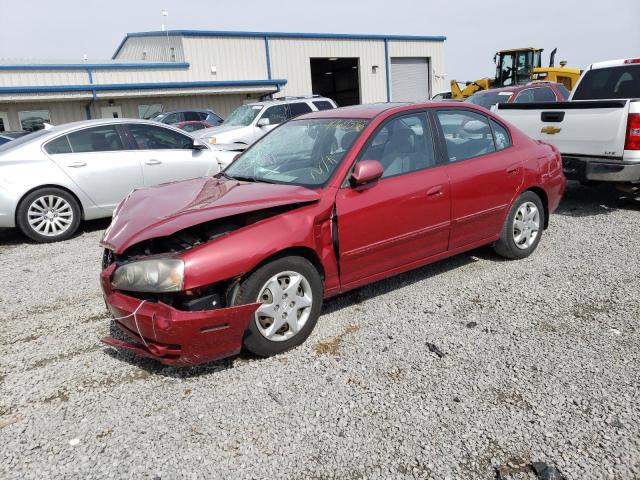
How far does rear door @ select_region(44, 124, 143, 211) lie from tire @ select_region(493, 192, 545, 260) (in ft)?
16.6

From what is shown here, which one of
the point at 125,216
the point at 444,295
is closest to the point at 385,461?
the point at 444,295

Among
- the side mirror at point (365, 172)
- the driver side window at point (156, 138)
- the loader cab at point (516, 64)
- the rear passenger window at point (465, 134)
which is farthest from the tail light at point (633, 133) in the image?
the loader cab at point (516, 64)

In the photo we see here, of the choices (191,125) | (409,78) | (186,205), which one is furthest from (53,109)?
(186,205)

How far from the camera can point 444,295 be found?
470 centimetres

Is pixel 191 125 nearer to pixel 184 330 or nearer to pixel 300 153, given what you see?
pixel 300 153

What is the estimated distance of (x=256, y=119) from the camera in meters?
12.9

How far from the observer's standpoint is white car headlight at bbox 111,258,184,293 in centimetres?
323

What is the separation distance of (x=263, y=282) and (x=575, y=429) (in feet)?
6.48

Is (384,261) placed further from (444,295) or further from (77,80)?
(77,80)

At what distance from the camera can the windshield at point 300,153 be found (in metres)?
4.18

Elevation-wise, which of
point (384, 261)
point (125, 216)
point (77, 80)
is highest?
point (77, 80)

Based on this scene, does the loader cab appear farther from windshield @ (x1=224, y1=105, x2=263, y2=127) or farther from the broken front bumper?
the broken front bumper

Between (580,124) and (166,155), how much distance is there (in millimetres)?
5788

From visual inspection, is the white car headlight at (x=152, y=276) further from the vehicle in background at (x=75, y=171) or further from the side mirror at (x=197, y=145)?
the side mirror at (x=197, y=145)
